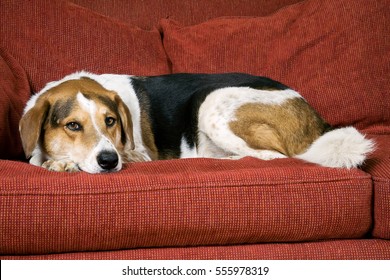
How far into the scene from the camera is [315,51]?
3.50 m

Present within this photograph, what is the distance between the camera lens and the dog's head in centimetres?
261

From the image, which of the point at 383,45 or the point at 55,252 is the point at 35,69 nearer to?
the point at 55,252

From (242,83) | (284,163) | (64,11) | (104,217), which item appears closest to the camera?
(104,217)

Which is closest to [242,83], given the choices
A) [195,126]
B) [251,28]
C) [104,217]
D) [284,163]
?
[195,126]

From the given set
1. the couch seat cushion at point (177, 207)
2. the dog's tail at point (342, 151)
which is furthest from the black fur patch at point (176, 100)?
the couch seat cushion at point (177, 207)

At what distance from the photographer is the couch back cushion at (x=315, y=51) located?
132 inches

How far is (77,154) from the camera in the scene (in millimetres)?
2619

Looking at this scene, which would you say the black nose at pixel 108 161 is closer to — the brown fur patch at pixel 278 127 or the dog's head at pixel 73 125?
the dog's head at pixel 73 125

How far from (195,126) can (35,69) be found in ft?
3.40

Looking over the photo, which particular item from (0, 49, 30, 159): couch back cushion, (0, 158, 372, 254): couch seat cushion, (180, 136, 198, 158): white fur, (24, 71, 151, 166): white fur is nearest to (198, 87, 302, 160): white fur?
(180, 136, 198, 158): white fur

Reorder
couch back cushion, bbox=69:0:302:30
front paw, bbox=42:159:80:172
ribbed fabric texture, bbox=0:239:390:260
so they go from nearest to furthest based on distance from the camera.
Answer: ribbed fabric texture, bbox=0:239:390:260 < front paw, bbox=42:159:80:172 < couch back cushion, bbox=69:0:302:30

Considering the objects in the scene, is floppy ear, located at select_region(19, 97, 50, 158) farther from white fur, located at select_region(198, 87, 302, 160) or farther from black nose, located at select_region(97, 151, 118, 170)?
white fur, located at select_region(198, 87, 302, 160)

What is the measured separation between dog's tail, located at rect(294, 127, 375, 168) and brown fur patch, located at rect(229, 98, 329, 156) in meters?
0.31

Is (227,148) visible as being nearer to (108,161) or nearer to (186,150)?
(186,150)
